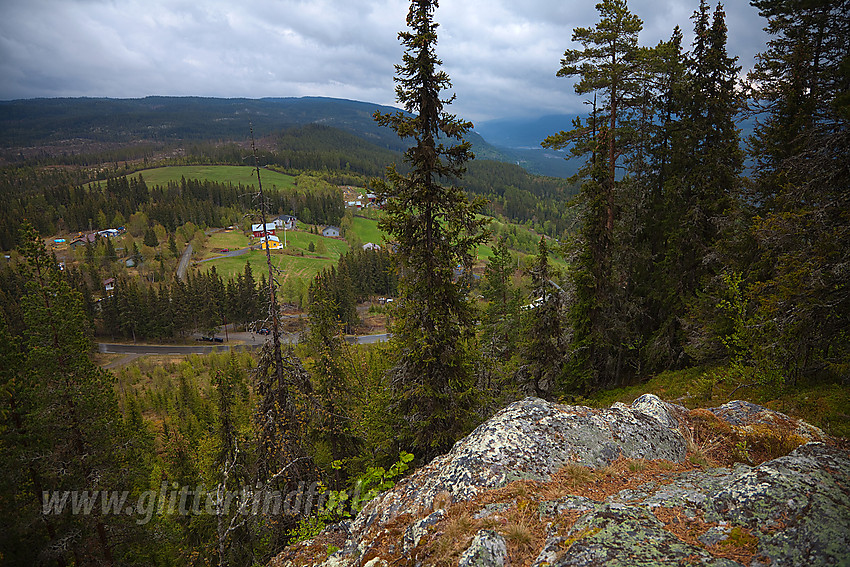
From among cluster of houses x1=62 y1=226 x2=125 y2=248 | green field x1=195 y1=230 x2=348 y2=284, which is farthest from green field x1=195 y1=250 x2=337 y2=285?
cluster of houses x1=62 y1=226 x2=125 y2=248

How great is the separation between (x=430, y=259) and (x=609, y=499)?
21.7 ft

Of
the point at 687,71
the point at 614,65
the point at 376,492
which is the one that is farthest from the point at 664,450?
the point at 687,71

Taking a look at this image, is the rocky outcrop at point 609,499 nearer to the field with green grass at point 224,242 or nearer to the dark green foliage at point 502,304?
the dark green foliage at point 502,304

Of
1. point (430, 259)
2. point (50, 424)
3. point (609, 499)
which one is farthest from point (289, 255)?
point (609, 499)

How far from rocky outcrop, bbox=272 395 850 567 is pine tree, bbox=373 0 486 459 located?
11.2 feet

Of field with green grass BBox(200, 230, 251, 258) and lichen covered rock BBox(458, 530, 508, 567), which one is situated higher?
lichen covered rock BBox(458, 530, 508, 567)

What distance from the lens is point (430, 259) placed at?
1023 centimetres

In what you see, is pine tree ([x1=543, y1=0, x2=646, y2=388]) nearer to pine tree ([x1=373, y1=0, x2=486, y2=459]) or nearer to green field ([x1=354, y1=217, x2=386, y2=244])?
pine tree ([x1=373, y1=0, x2=486, y2=459])

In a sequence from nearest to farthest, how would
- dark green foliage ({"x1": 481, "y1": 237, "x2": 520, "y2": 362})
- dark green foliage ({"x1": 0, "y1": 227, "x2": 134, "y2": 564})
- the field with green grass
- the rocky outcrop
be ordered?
the rocky outcrop, dark green foliage ({"x1": 0, "y1": 227, "x2": 134, "y2": 564}), dark green foliage ({"x1": 481, "y1": 237, "x2": 520, "y2": 362}), the field with green grass

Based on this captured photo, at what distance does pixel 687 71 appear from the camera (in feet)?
54.3

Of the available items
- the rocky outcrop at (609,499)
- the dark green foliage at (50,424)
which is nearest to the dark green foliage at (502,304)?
the rocky outcrop at (609,499)

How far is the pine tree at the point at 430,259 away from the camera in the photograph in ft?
31.9

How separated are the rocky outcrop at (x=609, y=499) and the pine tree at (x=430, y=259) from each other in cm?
341

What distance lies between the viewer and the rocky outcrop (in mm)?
3475
